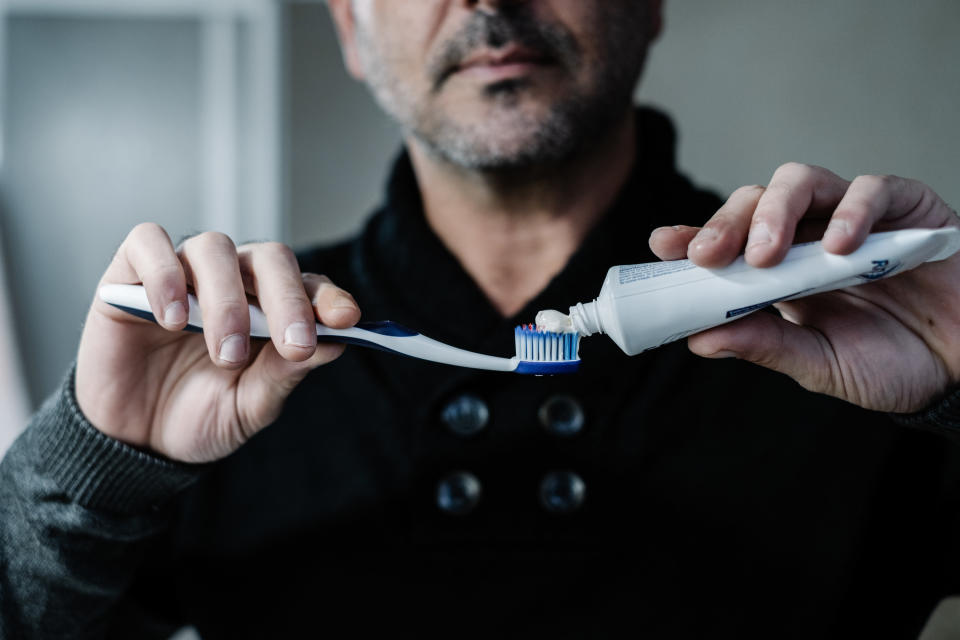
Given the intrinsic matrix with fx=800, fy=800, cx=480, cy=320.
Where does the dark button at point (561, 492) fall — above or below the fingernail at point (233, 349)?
below

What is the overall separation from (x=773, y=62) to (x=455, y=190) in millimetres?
386

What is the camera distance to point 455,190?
0.62m

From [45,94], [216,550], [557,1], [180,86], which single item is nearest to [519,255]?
[557,1]

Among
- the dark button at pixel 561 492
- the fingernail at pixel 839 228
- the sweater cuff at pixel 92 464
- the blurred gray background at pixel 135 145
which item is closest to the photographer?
the fingernail at pixel 839 228

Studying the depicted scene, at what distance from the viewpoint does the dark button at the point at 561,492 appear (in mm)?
→ 514

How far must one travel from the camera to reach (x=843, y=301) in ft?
1.18

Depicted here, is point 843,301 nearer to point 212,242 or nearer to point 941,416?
point 941,416

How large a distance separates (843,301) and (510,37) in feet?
0.92

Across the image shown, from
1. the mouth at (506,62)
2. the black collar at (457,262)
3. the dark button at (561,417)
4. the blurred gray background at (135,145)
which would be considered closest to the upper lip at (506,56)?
the mouth at (506,62)

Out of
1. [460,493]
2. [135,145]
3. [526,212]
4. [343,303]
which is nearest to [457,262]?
[526,212]

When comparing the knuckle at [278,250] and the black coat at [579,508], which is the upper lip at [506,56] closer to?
the black coat at [579,508]

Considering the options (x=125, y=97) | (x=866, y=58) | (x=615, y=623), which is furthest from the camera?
(x=125, y=97)

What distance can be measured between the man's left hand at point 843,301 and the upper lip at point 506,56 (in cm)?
25

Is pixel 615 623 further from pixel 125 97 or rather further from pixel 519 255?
pixel 125 97
